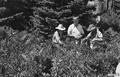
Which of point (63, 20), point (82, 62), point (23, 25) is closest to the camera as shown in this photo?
point (82, 62)

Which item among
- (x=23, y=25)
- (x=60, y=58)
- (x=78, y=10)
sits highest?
(x=60, y=58)

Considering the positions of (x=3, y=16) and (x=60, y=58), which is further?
(x=3, y=16)

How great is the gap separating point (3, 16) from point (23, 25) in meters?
1.17

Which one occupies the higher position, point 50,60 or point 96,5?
point 50,60

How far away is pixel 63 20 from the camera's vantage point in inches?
509

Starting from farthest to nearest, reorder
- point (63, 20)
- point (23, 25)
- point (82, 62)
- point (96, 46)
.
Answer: point (23, 25) → point (63, 20) → point (96, 46) → point (82, 62)

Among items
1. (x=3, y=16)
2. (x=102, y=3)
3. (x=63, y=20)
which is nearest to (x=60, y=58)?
(x=63, y=20)

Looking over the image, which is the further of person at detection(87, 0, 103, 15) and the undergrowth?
person at detection(87, 0, 103, 15)

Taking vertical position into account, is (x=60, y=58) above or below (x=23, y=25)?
above

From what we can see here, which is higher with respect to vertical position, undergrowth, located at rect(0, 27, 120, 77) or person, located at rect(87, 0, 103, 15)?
undergrowth, located at rect(0, 27, 120, 77)

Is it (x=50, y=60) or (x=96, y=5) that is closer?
(x=50, y=60)

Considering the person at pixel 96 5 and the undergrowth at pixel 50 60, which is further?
the person at pixel 96 5

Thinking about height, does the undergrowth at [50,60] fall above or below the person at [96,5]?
above

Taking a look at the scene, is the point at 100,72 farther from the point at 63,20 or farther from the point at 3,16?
the point at 3,16
